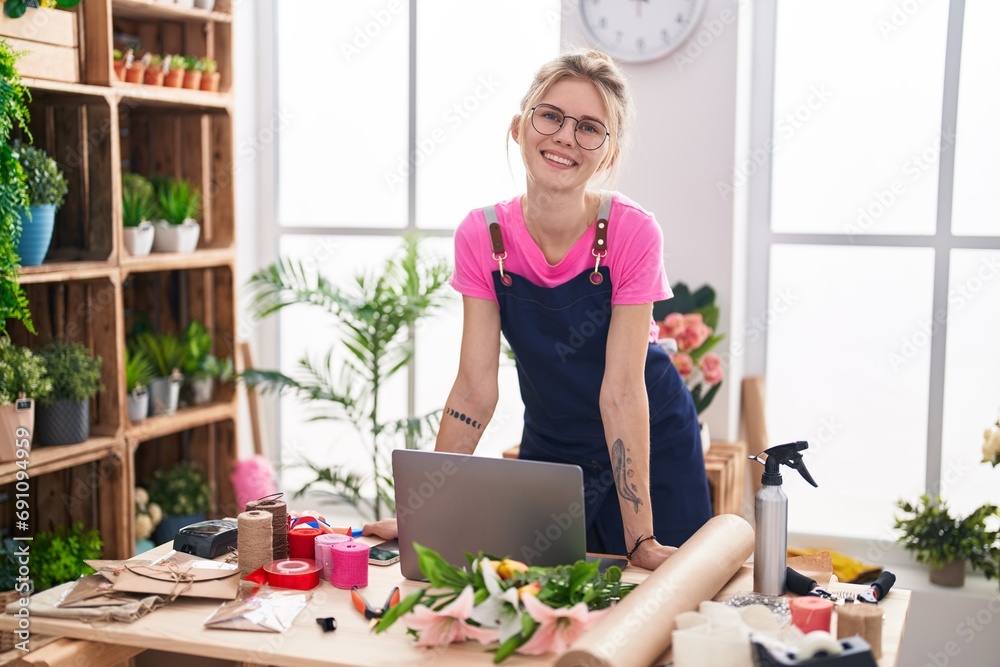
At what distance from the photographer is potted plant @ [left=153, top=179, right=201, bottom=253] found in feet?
12.0

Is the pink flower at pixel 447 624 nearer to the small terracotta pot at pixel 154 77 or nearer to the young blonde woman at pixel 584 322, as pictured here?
the young blonde woman at pixel 584 322

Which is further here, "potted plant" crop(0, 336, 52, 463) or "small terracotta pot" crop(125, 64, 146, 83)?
"small terracotta pot" crop(125, 64, 146, 83)

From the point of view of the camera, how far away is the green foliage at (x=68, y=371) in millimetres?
3141

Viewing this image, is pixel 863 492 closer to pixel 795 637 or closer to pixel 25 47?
pixel 795 637

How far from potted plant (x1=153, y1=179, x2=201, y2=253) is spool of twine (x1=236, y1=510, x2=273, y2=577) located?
1.94 metres

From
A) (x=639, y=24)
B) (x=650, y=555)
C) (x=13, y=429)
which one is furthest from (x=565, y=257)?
(x=13, y=429)

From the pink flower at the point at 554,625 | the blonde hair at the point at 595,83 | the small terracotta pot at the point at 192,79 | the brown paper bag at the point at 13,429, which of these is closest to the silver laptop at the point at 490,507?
the pink flower at the point at 554,625

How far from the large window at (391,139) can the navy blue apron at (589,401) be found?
63.8 inches

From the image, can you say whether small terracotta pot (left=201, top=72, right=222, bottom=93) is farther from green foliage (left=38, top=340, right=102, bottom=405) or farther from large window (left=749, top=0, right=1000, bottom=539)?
large window (left=749, top=0, right=1000, bottom=539)

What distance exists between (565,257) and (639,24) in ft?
5.11

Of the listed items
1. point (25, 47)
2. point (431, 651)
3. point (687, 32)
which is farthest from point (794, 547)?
point (25, 47)

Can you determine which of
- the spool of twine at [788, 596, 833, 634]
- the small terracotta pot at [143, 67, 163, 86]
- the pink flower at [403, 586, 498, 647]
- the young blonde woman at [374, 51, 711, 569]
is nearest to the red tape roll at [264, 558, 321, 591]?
the pink flower at [403, 586, 498, 647]

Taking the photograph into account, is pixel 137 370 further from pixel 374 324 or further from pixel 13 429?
pixel 374 324

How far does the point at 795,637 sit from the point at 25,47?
2.54m
